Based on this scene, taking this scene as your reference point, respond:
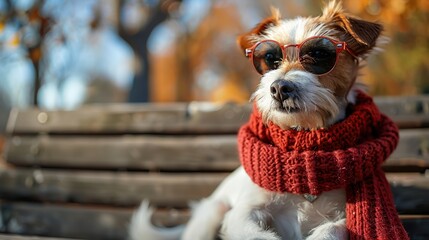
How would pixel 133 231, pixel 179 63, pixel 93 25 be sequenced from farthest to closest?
1. pixel 179 63
2. pixel 93 25
3. pixel 133 231

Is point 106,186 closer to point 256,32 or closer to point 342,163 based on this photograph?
point 256,32

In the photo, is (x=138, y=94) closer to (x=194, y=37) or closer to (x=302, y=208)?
(x=302, y=208)

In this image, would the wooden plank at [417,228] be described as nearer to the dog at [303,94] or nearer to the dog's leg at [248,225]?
the dog at [303,94]

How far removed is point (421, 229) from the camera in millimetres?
2369

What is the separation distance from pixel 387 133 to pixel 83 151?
6.76 feet

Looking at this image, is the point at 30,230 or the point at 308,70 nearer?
the point at 308,70

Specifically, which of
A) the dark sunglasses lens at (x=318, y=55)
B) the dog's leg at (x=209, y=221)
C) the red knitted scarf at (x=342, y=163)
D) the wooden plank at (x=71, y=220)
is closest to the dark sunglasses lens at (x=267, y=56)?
the dark sunglasses lens at (x=318, y=55)

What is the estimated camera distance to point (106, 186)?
3.14 meters

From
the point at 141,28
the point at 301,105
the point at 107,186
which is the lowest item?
the point at 107,186

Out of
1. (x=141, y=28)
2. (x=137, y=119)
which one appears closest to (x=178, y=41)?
(x=141, y=28)

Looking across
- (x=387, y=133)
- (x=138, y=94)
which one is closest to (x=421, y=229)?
(x=387, y=133)

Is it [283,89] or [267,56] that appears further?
[267,56]

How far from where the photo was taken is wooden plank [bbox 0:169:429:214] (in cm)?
298

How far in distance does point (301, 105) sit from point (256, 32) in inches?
22.2
